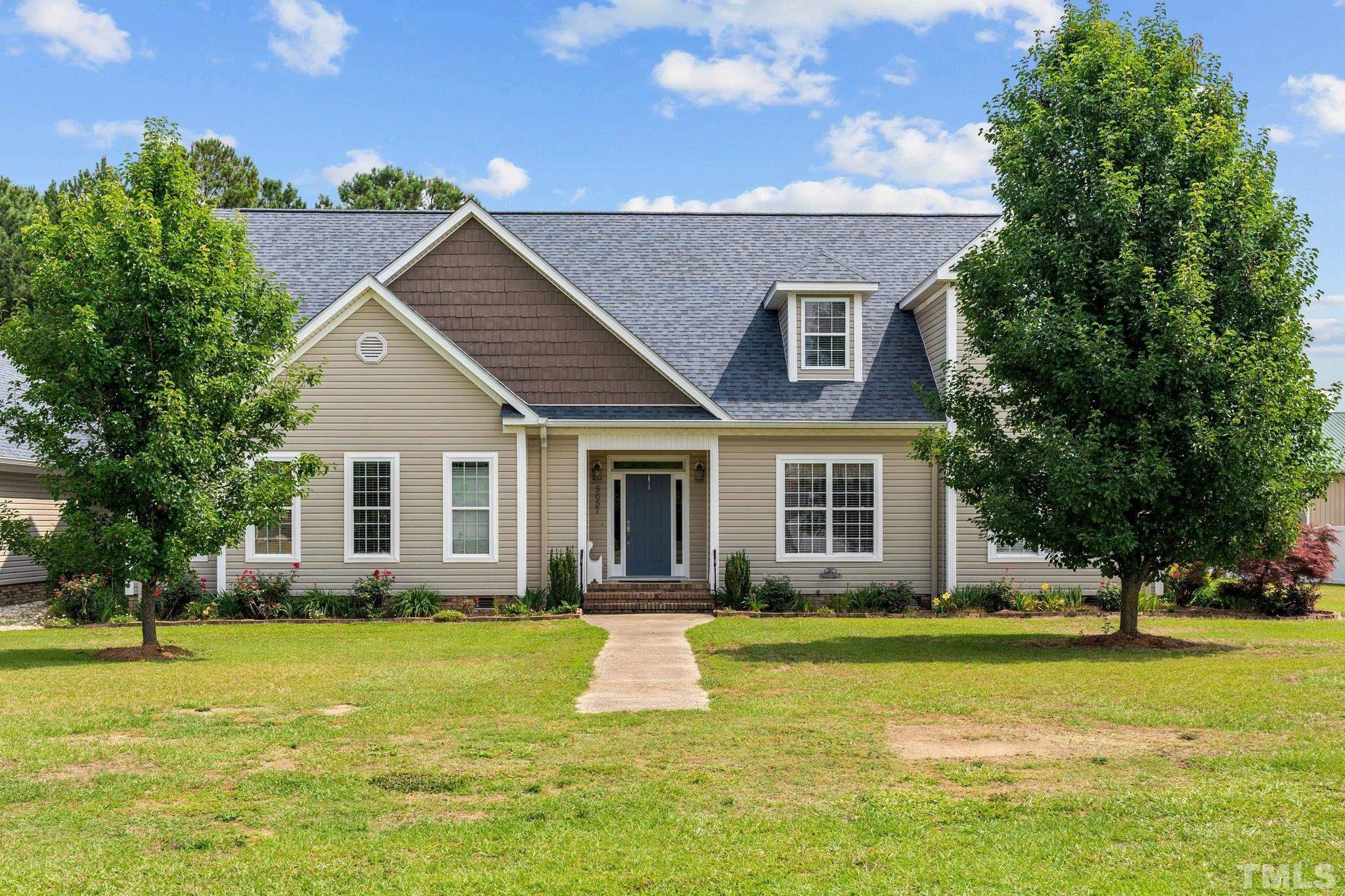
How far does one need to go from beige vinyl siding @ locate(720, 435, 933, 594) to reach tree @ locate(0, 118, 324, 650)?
9.03 meters

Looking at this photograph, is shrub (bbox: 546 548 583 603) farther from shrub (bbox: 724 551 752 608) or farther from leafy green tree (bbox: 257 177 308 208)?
leafy green tree (bbox: 257 177 308 208)

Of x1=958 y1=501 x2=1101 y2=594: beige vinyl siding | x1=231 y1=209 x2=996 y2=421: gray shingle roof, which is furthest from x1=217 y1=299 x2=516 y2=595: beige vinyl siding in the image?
x1=958 y1=501 x2=1101 y2=594: beige vinyl siding

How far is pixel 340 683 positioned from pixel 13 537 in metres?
5.58

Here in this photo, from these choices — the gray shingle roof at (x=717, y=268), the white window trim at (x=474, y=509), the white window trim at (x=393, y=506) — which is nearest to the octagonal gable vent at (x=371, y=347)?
the white window trim at (x=393, y=506)

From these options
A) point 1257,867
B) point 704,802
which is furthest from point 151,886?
point 1257,867

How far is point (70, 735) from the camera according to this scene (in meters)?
9.40

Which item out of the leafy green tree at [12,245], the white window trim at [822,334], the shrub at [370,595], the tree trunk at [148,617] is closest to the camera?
the tree trunk at [148,617]

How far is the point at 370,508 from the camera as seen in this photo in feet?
Result: 69.0

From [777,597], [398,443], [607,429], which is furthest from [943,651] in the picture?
[398,443]

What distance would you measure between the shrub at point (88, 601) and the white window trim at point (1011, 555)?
1561cm

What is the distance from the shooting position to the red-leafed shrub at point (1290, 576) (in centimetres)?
2064

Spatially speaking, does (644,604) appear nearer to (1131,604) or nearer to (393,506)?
(393,506)

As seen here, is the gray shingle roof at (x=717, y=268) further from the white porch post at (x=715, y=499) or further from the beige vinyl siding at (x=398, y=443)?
the beige vinyl siding at (x=398, y=443)

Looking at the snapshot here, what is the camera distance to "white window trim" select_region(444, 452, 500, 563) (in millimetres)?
21047
